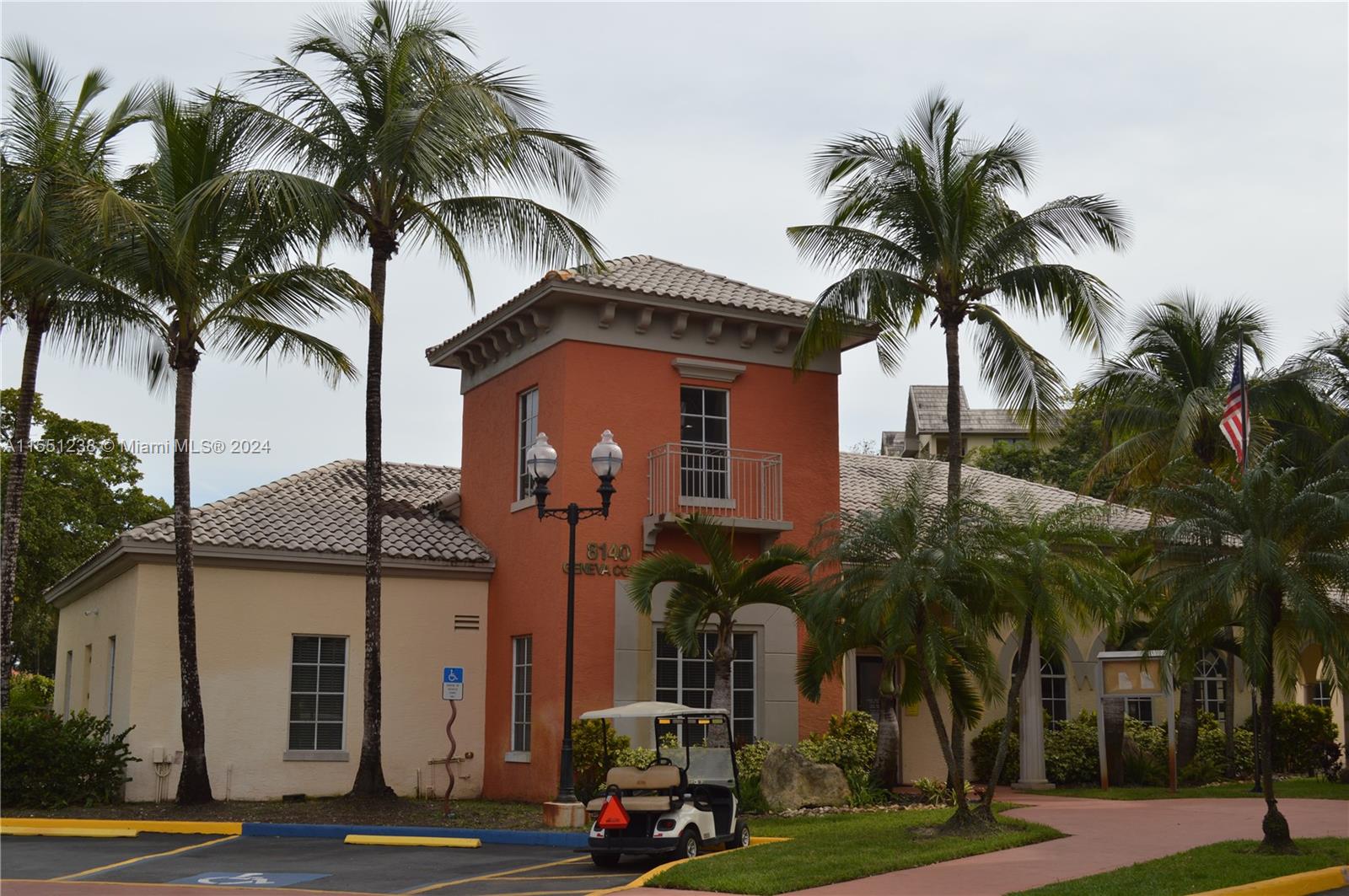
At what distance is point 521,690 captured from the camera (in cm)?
1923

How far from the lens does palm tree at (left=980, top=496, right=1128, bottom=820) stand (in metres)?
12.9

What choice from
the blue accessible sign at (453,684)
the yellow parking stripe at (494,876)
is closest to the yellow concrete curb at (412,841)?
the yellow parking stripe at (494,876)

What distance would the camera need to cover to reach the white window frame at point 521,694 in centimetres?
1877

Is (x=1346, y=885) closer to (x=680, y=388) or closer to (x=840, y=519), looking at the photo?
(x=840, y=519)

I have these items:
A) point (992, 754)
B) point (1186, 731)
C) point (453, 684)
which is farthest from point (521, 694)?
point (1186, 731)

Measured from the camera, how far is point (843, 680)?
65.9 feet

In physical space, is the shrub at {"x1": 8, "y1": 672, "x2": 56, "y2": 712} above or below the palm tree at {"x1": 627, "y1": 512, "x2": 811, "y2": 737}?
below

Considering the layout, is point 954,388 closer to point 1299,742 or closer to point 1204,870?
point 1204,870

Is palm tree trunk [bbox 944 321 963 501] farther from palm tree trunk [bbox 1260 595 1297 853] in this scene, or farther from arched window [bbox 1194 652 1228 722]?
arched window [bbox 1194 652 1228 722]

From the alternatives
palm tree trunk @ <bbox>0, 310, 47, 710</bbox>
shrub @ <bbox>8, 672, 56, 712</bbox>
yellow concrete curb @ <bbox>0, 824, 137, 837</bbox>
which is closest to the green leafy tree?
shrub @ <bbox>8, 672, 56, 712</bbox>

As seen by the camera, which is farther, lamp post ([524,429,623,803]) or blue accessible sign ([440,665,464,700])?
blue accessible sign ([440,665,464,700])

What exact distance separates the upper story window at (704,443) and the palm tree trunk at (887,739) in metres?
3.65

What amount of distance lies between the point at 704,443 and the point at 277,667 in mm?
6996

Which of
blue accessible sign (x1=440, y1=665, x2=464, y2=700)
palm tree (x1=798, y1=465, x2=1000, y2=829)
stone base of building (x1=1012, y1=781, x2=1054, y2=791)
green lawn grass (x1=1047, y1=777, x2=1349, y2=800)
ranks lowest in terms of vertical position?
stone base of building (x1=1012, y1=781, x2=1054, y2=791)
